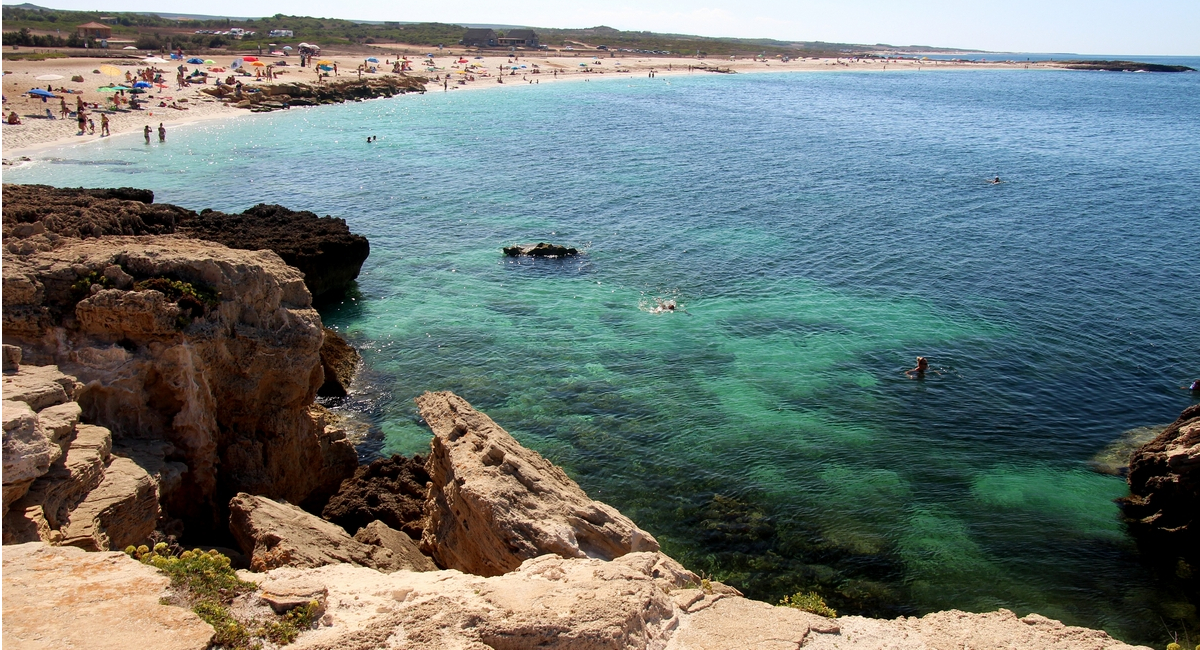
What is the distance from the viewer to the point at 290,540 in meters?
14.8

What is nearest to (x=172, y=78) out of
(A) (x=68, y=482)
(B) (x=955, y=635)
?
(A) (x=68, y=482)

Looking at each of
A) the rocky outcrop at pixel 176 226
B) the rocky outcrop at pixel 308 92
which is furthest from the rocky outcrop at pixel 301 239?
the rocky outcrop at pixel 308 92

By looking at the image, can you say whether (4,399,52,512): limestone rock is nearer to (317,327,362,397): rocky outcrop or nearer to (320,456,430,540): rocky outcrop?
(320,456,430,540): rocky outcrop

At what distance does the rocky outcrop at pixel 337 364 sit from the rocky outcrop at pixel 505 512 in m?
12.4

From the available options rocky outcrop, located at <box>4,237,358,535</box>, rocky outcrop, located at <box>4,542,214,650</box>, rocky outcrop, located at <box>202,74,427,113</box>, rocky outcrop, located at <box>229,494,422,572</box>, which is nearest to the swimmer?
rocky outcrop, located at <box>229,494,422,572</box>

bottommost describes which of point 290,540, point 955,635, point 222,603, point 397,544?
point 397,544

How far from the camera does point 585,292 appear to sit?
3919 centimetres

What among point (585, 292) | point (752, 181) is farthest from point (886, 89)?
point (585, 292)

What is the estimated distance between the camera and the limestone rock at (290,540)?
1427cm

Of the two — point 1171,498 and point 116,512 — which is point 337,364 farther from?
point 1171,498

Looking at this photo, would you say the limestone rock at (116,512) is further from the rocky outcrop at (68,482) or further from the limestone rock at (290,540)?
the limestone rock at (290,540)

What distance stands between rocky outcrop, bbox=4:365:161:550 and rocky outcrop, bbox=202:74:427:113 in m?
88.9

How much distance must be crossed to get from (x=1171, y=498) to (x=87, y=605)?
24.9m

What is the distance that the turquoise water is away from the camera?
21.1 m
